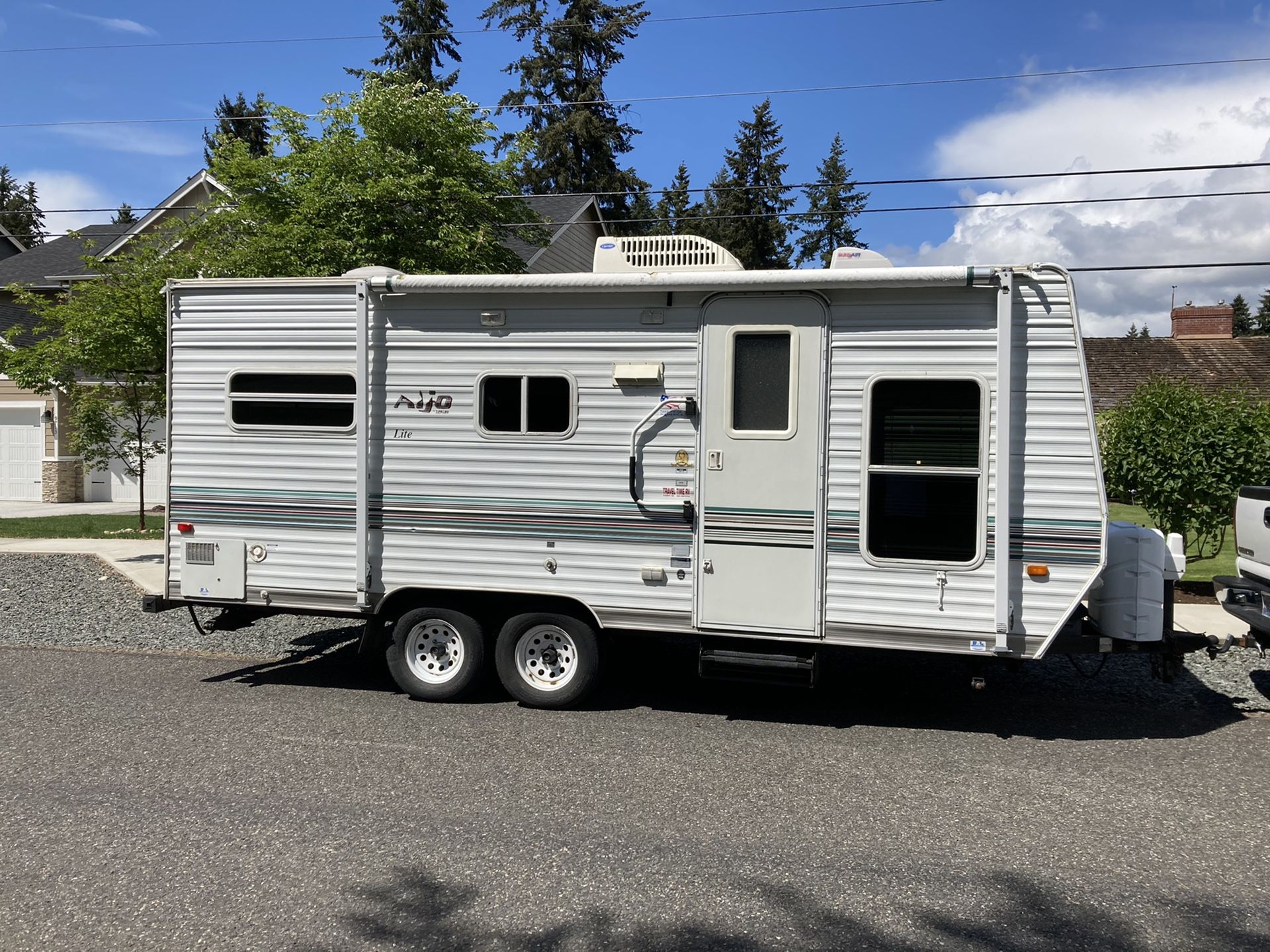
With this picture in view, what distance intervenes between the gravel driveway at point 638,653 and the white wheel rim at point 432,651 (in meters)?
1.46

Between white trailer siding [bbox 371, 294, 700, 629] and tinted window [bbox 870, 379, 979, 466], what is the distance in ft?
3.78

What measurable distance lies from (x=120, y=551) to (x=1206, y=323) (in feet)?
96.3

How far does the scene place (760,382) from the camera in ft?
20.4

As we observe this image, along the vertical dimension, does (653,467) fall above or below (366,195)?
below

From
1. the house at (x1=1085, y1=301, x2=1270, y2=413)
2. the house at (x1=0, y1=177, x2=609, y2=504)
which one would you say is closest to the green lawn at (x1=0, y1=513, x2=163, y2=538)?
the house at (x1=0, y1=177, x2=609, y2=504)

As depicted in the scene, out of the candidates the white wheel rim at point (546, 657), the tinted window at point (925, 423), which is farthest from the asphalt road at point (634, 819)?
the tinted window at point (925, 423)

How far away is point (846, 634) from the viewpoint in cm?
609

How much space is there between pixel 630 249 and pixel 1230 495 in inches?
296

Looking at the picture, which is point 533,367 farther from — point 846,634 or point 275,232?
point 275,232

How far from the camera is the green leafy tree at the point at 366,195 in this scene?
38.1ft

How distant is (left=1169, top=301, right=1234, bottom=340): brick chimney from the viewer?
1166 inches

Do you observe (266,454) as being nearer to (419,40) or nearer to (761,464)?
(761,464)

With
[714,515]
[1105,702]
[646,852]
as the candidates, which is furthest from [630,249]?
[1105,702]

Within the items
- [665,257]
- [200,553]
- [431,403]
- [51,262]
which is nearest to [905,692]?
[665,257]
